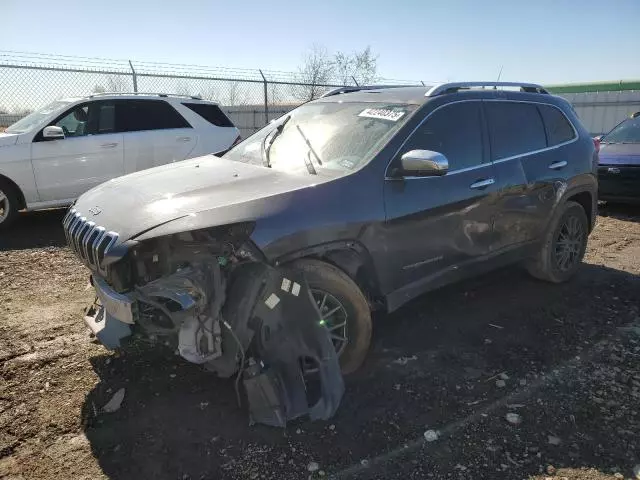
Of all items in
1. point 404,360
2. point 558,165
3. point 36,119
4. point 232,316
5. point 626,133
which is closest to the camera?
point 232,316

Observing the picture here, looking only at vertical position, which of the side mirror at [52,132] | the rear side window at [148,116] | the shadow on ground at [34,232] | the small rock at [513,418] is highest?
the rear side window at [148,116]

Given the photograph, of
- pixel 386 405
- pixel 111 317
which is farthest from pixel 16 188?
pixel 386 405

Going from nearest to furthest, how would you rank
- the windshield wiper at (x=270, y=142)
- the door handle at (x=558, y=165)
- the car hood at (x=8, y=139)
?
1. the windshield wiper at (x=270, y=142)
2. the door handle at (x=558, y=165)
3. the car hood at (x=8, y=139)

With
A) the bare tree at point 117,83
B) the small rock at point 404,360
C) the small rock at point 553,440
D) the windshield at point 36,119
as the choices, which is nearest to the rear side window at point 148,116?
the windshield at point 36,119

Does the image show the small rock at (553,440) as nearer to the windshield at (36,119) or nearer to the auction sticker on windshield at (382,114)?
the auction sticker on windshield at (382,114)

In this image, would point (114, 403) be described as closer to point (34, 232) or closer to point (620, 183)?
point (34, 232)

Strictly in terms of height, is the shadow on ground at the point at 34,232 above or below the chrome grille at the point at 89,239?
below

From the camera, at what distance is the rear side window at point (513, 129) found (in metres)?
4.17

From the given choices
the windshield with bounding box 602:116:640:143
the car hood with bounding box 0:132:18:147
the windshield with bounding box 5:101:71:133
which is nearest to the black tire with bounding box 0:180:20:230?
the car hood with bounding box 0:132:18:147

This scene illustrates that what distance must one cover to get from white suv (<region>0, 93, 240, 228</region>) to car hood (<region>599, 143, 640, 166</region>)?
658 centimetres

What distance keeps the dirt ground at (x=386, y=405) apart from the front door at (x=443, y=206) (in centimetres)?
68

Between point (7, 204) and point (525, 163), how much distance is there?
6.63 m

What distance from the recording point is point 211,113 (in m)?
8.53

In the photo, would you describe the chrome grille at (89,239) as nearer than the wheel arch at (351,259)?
Yes
